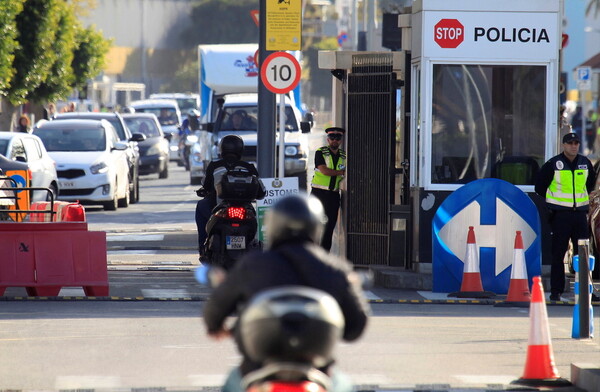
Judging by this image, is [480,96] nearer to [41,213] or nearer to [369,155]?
[369,155]

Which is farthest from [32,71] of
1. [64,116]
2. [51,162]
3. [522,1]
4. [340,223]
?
[522,1]

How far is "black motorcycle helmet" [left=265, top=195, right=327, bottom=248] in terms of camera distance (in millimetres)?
5496

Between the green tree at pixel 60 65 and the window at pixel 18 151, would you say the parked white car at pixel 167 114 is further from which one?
the window at pixel 18 151

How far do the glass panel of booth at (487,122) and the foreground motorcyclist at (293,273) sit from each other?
34.4 feet

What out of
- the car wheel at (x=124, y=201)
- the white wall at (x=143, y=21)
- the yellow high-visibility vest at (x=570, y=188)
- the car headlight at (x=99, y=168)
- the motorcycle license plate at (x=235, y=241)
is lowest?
the car wheel at (x=124, y=201)

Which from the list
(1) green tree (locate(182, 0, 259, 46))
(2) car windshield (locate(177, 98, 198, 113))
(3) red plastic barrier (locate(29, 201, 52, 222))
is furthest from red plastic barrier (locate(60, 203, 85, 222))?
(1) green tree (locate(182, 0, 259, 46))

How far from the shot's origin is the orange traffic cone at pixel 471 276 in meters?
14.7

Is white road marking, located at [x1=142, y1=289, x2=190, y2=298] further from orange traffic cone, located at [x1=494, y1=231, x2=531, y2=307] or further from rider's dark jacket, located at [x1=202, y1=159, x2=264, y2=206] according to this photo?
orange traffic cone, located at [x1=494, y1=231, x2=531, y2=307]

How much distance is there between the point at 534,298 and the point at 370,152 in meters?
7.95

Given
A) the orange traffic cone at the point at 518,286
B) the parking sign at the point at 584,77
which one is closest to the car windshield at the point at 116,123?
the orange traffic cone at the point at 518,286

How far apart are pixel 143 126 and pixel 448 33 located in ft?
80.4

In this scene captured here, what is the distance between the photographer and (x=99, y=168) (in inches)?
1045

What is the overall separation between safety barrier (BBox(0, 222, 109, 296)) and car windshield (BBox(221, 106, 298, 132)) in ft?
45.2

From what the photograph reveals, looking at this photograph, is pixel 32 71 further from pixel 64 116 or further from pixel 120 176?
pixel 120 176
